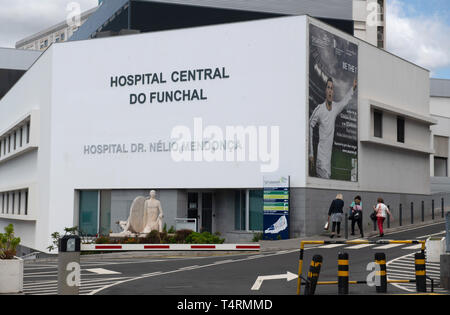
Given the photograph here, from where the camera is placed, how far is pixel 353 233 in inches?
1262

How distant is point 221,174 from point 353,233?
22.3ft

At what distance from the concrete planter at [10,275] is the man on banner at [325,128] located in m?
20.1

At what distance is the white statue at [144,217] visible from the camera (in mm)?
31641

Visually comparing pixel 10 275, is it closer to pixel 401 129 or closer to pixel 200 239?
pixel 200 239

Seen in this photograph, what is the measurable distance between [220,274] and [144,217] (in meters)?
13.5

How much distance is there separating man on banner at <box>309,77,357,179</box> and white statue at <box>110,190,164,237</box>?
7424 mm

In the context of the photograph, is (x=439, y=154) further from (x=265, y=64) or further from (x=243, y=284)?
(x=243, y=284)

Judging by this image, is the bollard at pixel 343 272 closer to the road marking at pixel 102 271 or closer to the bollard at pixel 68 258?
the bollard at pixel 68 258

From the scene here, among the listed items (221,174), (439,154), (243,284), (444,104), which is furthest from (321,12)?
(243,284)

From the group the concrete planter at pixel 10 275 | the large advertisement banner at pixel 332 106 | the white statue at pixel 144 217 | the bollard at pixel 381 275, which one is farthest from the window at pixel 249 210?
the concrete planter at pixel 10 275

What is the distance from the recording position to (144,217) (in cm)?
3203

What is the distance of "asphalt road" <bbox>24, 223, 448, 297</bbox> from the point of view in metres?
15.4

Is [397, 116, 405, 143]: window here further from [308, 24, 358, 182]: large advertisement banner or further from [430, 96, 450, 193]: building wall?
[430, 96, 450, 193]: building wall

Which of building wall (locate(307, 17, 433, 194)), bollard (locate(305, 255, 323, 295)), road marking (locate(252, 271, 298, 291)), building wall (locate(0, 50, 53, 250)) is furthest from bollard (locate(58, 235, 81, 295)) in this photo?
building wall (locate(0, 50, 53, 250))
